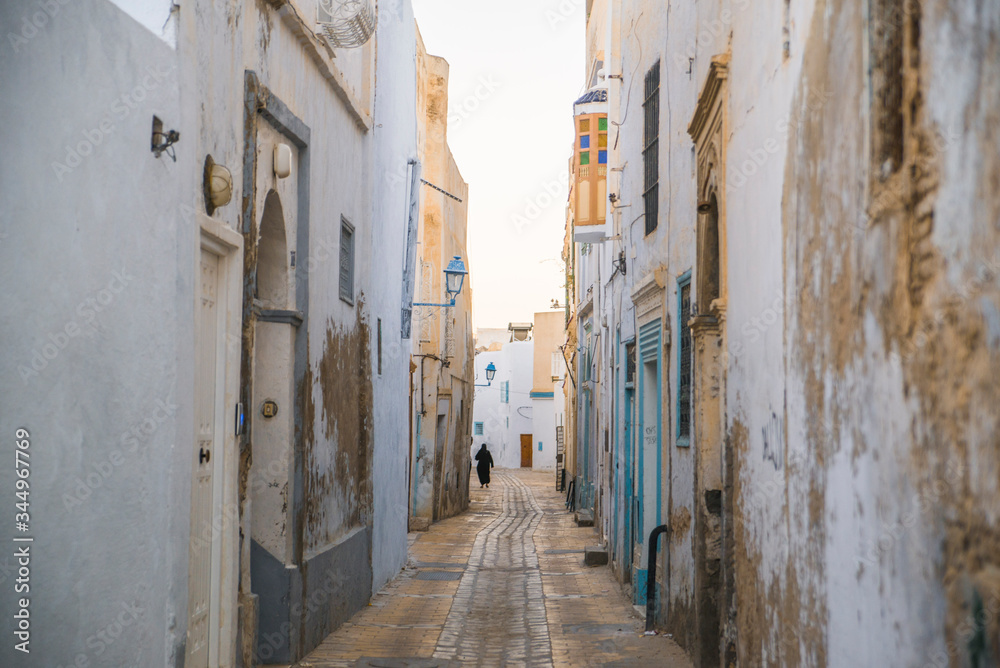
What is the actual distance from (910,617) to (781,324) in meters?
2.22

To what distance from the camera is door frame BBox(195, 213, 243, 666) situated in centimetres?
619

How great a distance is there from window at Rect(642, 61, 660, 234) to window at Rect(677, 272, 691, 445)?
6.65 ft

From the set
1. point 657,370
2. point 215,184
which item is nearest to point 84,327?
point 215,184

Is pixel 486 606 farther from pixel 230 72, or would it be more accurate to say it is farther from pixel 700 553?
pixel 230 72

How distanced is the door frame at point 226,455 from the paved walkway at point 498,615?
5.09 feet

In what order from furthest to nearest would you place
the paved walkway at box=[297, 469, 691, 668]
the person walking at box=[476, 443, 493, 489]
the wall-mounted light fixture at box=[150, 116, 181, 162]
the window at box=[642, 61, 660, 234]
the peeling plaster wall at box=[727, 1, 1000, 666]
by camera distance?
the person walking at box=[476, 443, 493, 489], the window at box=[642, 61, 660, 234], the paved walkway at box=[297, 469, 691, 668], the wall-mounted light fixture at box=[150, 116, 181, 162], the peeling plaster wall at box=[727, 1, 1000, 666]

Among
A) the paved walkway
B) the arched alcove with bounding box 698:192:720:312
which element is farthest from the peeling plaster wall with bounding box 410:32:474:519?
the arched alcove with bounding box 698:192:720:312

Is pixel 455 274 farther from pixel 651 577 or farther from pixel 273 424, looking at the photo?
pixel 273 424

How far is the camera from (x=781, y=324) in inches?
194

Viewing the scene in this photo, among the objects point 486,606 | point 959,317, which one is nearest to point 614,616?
point 486,606

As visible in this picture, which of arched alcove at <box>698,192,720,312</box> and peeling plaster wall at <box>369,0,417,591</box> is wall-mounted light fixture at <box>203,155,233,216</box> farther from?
peeling plaster wall at <box>369,0,417,591</box>

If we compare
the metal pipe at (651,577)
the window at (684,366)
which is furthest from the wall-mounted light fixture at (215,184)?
the metal pipe at (651,577)

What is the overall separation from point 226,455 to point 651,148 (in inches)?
250

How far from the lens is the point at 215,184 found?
5.69m
